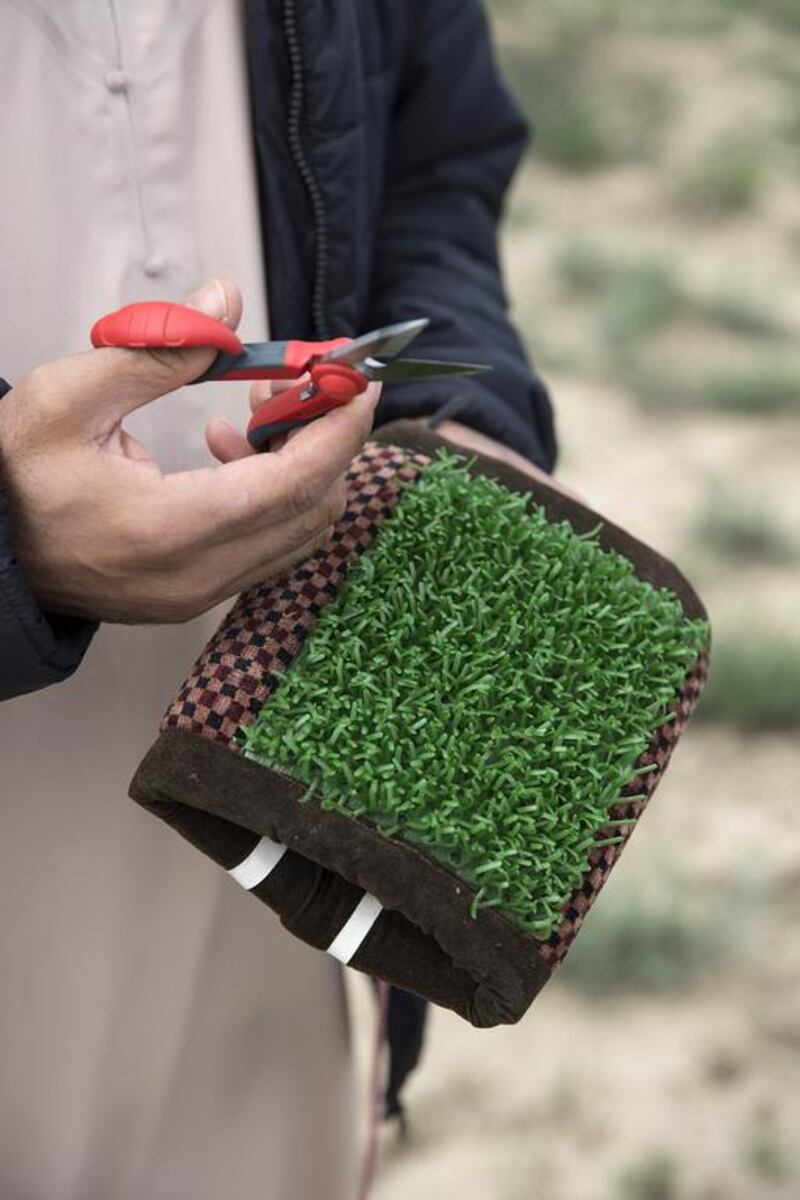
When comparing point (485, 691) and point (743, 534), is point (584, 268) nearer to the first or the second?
point (743, 534)

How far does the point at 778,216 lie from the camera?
4137 mm

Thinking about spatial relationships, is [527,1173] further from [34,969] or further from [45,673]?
[45,673]

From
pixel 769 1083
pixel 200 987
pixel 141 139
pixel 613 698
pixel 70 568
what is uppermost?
pixel 141 139

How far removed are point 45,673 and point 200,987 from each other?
1.21ft

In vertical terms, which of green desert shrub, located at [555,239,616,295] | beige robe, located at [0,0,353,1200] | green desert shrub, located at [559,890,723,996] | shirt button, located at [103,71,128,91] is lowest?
green desert shrub, located at [559,890,723,996]

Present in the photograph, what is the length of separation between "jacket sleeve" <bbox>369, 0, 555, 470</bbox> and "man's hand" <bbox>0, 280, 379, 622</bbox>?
0.34 metres

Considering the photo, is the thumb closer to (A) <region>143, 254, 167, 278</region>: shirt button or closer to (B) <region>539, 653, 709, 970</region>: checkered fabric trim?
(A) <region>143, 254, 167, 278</region>: shirt button

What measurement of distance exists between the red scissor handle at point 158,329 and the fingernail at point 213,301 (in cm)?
3

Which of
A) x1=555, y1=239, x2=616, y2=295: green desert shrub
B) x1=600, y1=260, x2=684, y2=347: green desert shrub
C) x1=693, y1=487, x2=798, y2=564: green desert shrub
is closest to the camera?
x1=693, y1=487, x2=798, y2=564: green desert shrub

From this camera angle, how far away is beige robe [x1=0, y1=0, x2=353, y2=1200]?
2.99 feet

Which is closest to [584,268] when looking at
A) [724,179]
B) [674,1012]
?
[724,179]

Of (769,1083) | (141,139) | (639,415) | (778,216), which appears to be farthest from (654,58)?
(141,139)

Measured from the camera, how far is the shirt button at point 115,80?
3.01ft

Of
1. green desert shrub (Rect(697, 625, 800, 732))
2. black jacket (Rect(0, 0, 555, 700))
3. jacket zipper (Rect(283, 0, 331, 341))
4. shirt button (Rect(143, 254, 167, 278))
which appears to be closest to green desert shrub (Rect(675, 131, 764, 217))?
green desert shrub (Rect(697, 625, 800, 732))
